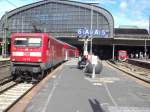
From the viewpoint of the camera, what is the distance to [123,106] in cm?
1296

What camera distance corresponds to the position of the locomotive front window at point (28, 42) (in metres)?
23.3

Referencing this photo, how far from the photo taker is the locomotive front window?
76.4 feet

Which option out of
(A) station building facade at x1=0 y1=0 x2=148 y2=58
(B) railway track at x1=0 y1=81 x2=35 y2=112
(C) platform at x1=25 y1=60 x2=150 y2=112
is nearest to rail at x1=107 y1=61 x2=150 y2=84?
(C) platform at x1=25 y1=60 x2=150 y2=112

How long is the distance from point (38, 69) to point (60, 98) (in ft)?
28.8

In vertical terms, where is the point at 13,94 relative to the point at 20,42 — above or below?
below

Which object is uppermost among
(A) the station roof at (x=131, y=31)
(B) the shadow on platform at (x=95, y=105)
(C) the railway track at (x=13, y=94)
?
(A) the station roof at (x=131, y=31)

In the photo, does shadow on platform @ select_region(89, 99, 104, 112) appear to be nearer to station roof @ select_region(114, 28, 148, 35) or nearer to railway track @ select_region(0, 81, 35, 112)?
railway track @ select_region(0, 81, 35, 112)

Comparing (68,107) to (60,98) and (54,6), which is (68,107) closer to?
(60,98)

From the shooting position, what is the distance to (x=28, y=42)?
76.8ft

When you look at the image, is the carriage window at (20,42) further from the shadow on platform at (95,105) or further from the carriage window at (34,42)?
the shadow on platform at (95,105)

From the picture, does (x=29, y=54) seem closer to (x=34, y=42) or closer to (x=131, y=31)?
(x=34, y=42)

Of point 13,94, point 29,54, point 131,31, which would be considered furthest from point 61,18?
point 13,94

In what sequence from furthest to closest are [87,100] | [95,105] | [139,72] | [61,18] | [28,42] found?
[61,18]
[139,72]
[28,42]
[87,100]
[95,105]

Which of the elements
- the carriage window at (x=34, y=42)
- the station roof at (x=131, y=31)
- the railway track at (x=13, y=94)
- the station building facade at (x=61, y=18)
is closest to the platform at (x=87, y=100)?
the railway track at (x=13, y=94)
